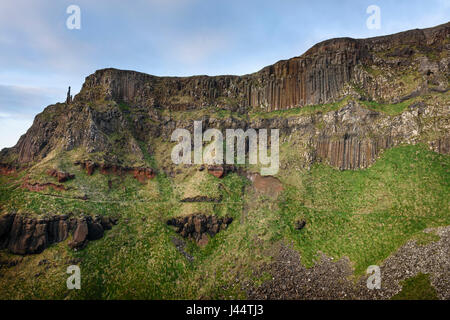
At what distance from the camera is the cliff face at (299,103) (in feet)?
Result: 180

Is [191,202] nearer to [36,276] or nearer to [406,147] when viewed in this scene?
[36,276]

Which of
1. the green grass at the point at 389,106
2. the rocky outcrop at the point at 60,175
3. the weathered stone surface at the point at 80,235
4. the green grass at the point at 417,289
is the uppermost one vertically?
the green grass at the point at 389,106

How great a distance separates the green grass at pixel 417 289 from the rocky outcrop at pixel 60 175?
180 ft

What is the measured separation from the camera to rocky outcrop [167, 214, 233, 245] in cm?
4931

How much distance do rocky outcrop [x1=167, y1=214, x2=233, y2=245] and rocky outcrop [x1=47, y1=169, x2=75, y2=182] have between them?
21.0 m

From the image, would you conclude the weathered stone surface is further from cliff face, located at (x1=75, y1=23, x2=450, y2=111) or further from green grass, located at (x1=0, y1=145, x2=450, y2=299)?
cliff face, located at (x1=75, y1=23, x2=450, y2=111)

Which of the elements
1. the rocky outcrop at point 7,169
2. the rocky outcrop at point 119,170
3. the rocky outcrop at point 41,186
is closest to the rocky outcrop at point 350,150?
the rocky outcrop at point 119,170

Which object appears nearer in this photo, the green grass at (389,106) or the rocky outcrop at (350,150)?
the rocky outcrop at (350,150)

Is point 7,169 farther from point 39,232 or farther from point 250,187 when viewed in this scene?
point 250,187

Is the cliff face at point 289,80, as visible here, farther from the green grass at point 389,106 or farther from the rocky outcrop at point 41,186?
the rocky outcrop at point 41,186

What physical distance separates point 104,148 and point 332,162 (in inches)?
1962

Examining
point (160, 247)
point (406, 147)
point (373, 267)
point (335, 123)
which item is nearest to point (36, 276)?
point (160, 247)

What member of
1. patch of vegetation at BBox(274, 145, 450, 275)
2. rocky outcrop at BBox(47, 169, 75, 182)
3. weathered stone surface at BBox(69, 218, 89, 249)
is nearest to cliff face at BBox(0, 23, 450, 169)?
patch of vegetation at BBox(274, 145, 450, 275)

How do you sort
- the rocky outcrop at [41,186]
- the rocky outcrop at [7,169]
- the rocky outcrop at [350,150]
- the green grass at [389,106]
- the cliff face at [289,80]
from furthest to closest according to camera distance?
the rocky outcrop at [7,169] → the cliff face at [289,80] → the green grass at [389,106] → the rocky outcrop at [350,150] → the rocky outcrop at [41,186]
